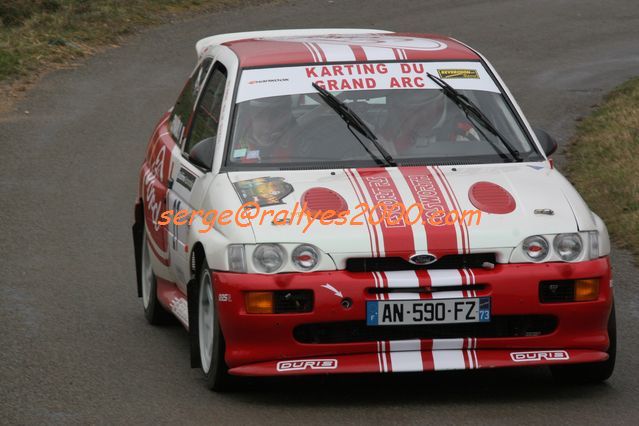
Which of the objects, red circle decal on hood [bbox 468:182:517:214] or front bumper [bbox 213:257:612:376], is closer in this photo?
front bumper [bbox 213:257:612:376]

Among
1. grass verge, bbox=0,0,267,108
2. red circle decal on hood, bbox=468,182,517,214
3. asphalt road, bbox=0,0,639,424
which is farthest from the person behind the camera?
grass verge, bbox=0,0,267,108

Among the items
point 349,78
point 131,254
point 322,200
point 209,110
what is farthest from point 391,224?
point 131,254

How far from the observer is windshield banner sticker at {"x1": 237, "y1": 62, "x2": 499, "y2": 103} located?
7.74m

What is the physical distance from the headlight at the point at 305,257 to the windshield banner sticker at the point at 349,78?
148 cm

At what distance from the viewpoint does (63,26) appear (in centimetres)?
2081

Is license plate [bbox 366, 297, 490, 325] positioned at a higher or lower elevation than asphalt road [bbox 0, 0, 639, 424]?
higher

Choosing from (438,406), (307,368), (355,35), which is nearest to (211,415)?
(307,368)

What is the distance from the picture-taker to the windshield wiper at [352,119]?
739 centimetres

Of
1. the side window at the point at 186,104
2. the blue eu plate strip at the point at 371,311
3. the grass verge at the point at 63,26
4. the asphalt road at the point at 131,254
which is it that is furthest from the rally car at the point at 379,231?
the grass verge at the point at 63,26

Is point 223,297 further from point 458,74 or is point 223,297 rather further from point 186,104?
point 186,104

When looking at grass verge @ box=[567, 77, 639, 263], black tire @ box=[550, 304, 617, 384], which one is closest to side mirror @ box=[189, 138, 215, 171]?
black tire @ box=[550, 304, 617, 384]

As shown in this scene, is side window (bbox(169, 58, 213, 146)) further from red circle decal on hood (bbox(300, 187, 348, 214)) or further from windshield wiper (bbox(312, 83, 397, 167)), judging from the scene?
red circle decal on hood (bbox(300, 187, 348, 214))

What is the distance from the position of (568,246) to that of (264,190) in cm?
144

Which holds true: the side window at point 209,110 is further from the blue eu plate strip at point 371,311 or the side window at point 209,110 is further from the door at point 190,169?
the blue eu plate strip at point 371,311
